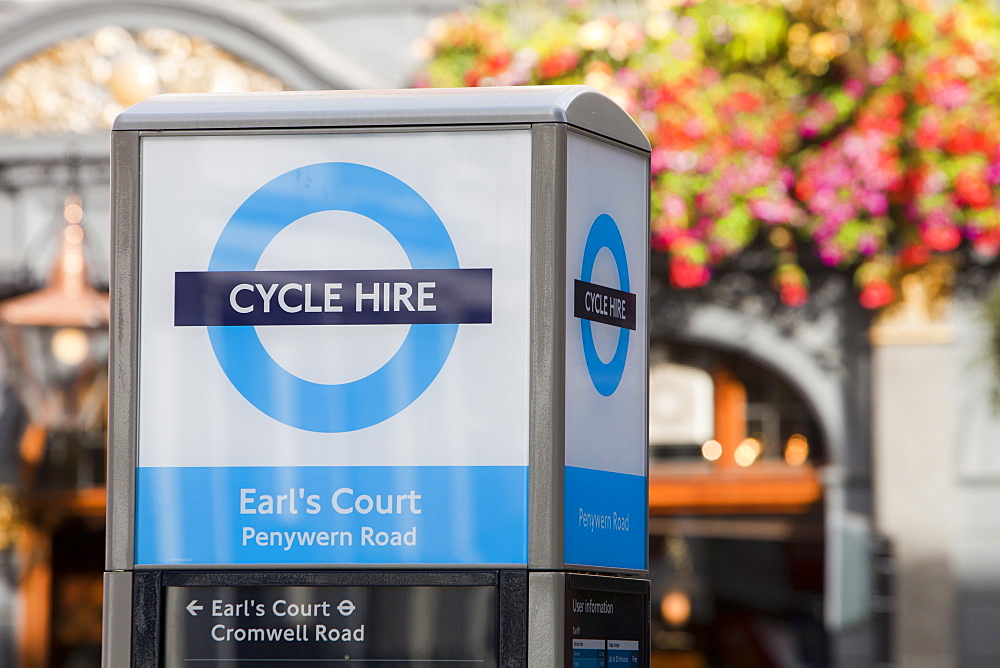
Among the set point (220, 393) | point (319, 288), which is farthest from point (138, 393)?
point (319, 288)

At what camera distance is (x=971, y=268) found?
9.51m

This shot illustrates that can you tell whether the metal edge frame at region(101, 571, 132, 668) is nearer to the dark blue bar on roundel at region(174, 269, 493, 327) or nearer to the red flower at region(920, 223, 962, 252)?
the dark blue bar on roundel at region(174, 269, 493, 327)

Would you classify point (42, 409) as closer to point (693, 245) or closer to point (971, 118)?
point (693, 245)

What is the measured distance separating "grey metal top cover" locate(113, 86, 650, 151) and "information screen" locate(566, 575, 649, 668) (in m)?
1.04

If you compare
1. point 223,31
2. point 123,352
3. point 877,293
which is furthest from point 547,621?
point 223,31

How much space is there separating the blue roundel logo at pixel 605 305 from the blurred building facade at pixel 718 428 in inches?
254

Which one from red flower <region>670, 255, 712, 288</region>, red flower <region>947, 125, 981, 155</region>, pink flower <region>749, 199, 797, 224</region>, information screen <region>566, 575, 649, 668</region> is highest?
red flower <region>947, 125, 981, 155</region>

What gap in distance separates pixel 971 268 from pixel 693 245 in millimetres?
1892

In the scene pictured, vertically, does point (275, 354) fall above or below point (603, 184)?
below

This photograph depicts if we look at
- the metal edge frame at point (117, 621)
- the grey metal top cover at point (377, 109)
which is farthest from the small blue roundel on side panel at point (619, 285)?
the metal edge frame at point (117, 621)

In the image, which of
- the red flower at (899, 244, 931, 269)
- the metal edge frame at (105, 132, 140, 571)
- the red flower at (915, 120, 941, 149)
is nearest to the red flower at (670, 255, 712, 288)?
the red flower at (899, 244, 931, 269)

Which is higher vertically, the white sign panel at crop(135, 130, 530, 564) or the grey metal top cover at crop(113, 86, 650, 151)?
the grey metal top cover at crop(113, 86, 650, 151)

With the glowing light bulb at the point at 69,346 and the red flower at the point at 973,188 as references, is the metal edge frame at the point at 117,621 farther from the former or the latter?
the red flower at the point at 973,188

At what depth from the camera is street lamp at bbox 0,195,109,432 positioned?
914cm
